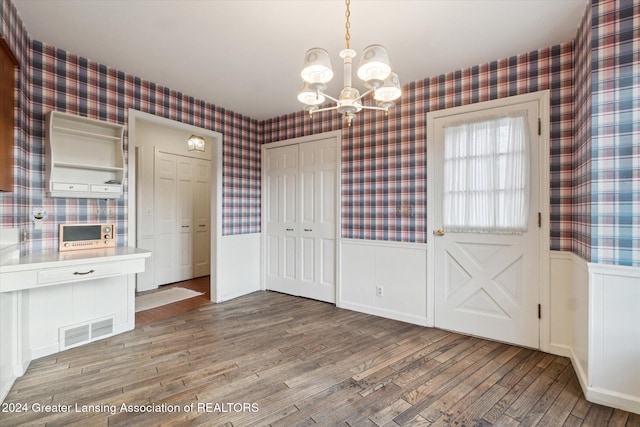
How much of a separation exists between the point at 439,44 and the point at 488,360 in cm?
260

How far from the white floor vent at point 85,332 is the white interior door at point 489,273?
3.17 metres

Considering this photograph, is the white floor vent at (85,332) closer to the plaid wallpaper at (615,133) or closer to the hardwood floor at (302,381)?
the hardwood floor at (302,381)

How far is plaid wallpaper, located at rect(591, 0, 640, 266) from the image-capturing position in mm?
1908

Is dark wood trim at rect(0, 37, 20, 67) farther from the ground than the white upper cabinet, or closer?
farther from the ground

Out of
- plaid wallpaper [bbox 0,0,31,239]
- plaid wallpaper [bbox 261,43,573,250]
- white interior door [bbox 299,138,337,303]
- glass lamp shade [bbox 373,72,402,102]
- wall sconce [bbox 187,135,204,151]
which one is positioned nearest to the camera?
glass lamp shade [bbox 373,72,402,102]

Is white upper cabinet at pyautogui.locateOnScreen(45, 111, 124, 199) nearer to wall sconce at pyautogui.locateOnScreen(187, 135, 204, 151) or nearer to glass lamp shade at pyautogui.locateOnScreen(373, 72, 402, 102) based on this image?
wall sconce at pyautogui.locateOnScreen(187, 135, 204, 151)

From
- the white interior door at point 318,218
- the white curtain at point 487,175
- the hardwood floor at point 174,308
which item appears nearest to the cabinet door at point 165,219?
the hardwood floor at point 174,308

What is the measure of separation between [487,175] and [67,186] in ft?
12.1

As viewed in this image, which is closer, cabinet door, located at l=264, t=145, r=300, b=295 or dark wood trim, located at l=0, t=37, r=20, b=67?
dark wood trim, located at l=0, t=37, r=20, b=67

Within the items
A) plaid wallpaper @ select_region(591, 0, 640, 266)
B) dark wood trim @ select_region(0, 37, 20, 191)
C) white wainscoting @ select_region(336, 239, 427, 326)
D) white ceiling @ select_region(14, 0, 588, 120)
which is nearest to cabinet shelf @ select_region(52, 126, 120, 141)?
dark wood trim @ select_region(0, 37, 20, 191)

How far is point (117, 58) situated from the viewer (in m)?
2.84

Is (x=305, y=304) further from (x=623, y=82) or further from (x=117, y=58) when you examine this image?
(x=623, y=82)

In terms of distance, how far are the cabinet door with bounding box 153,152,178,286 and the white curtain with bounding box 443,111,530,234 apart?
414cm

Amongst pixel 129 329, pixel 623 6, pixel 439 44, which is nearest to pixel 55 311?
pixel 129 329
